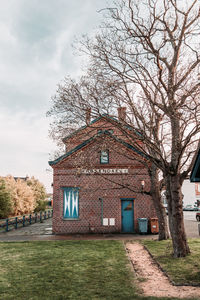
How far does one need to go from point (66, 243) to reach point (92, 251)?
8.54 ft

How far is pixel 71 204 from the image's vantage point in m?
16.6

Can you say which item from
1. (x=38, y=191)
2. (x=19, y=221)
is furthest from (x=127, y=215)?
(x=38, y=191)

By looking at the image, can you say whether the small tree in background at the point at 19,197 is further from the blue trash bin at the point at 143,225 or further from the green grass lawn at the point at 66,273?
the green grass lawn at the point at 66,273

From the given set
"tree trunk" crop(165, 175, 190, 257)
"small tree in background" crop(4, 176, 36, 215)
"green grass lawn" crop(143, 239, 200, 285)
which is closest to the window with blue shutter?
"green grass lawn" crop(143, 239, 200, 285)

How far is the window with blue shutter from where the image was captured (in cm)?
1645

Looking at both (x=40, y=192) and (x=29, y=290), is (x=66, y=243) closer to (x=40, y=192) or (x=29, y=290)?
(x=29, y=290)

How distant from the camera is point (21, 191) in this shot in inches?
1146

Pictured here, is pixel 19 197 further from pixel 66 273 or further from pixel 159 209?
pixel 66 273

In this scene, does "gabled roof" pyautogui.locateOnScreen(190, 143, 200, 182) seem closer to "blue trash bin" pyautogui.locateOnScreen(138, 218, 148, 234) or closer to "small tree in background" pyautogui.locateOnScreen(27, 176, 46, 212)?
"blue trash bin" pyautogui.locateOnScreen(138, 218, 148, 234)

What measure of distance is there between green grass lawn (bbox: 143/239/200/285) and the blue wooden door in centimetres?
501

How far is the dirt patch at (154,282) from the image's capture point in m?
5.70

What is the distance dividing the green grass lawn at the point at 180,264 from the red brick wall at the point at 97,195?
5277mm

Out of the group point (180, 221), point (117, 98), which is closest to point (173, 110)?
point (117, 98)

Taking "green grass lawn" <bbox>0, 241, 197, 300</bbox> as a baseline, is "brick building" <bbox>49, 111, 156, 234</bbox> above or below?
above
